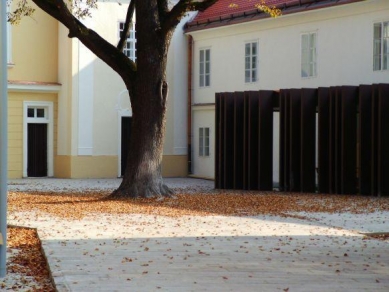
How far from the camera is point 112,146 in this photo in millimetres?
36250

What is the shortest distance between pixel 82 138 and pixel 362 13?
12.4 m

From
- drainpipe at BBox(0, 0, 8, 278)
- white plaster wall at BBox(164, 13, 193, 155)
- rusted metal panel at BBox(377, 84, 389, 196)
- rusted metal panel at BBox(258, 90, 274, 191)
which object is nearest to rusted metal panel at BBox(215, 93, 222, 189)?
rusted metal panel at BBox(258, 90, 274, 191)

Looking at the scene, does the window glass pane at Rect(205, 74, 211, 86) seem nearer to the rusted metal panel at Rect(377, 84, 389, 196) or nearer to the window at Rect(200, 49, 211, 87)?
the window at Rect(200, 49, 211, 87)

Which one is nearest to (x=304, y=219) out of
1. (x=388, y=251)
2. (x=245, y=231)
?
(x=245, y=231)

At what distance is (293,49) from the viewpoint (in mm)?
31656

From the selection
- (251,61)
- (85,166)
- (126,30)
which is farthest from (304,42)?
(85,166)

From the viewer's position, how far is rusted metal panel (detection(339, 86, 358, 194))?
2583 cm

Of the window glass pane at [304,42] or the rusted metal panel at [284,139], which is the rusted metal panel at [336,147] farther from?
the window glass pane at [304,42]

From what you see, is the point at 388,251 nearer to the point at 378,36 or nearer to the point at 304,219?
the point at 304,219

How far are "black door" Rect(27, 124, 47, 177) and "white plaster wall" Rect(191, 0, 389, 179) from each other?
6.10m

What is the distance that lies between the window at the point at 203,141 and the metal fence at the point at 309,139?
7.34 m

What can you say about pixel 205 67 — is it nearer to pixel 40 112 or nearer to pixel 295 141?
pixel 40 112

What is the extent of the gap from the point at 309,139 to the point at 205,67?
10.6 meters

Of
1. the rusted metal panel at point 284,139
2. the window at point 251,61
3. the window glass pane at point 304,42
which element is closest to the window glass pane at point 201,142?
the window at point 251,61
